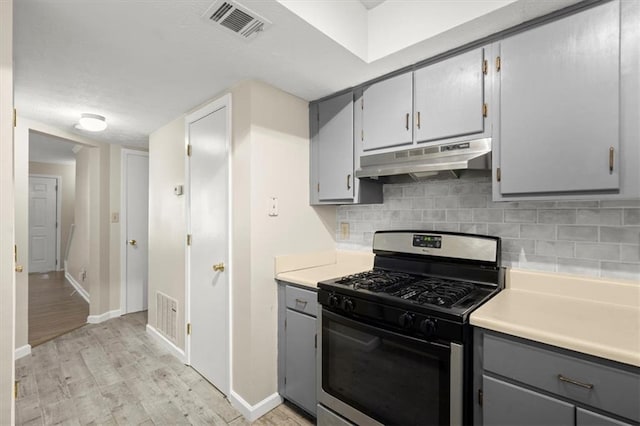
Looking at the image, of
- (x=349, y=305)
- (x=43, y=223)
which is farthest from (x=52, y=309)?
(x=349, y=305)

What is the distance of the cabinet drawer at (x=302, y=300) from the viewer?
6.18 ft

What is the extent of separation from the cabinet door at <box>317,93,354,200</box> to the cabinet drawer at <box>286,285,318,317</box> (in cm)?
72

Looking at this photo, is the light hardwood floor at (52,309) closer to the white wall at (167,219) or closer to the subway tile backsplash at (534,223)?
the white wall at (167,219)

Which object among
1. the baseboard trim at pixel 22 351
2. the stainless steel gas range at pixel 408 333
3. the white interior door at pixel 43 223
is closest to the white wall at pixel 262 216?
the stainless steel gas range at pixel 408 333

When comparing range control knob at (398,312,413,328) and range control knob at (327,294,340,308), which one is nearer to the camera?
range control knob at (398,312,413,328)

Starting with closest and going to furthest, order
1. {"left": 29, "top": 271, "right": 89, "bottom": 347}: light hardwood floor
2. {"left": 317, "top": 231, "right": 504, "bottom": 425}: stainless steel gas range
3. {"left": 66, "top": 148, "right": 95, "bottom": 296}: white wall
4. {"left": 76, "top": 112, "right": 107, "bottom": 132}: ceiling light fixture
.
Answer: {"left": 317, "top": 231, "right": 504, "bottom": 425}: stainless steel gas range → {"left": 76, "top": 112, "right": 107, "bottom": 132}: ceiling light fixture → {"left": 29, "top": 271, "right": 89, "bottom": 347}: light hardwood floor → {"left": 66, "top": 148, "right": 95, "bottom": 296}: white wall

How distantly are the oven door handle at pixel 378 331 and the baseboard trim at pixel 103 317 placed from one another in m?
3.43

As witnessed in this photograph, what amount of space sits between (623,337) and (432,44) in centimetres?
152

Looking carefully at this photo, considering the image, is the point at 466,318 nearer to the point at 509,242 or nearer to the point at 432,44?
the point at 509,242

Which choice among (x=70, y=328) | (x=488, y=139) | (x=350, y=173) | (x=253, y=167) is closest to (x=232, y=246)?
(x=253, y=167)

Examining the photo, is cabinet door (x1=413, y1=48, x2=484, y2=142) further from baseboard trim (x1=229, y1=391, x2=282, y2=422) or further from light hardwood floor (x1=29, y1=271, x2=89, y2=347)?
light hardwood floor (x1=29, y1=271, x2=89, y2=347)

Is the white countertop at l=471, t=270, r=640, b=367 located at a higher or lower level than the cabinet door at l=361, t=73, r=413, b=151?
lower

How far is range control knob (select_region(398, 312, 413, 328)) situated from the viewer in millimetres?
1365

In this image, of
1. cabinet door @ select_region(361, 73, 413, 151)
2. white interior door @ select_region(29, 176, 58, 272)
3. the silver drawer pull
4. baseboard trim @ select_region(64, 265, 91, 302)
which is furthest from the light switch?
white interior door @ select_region(29, 176, 58, 272)
